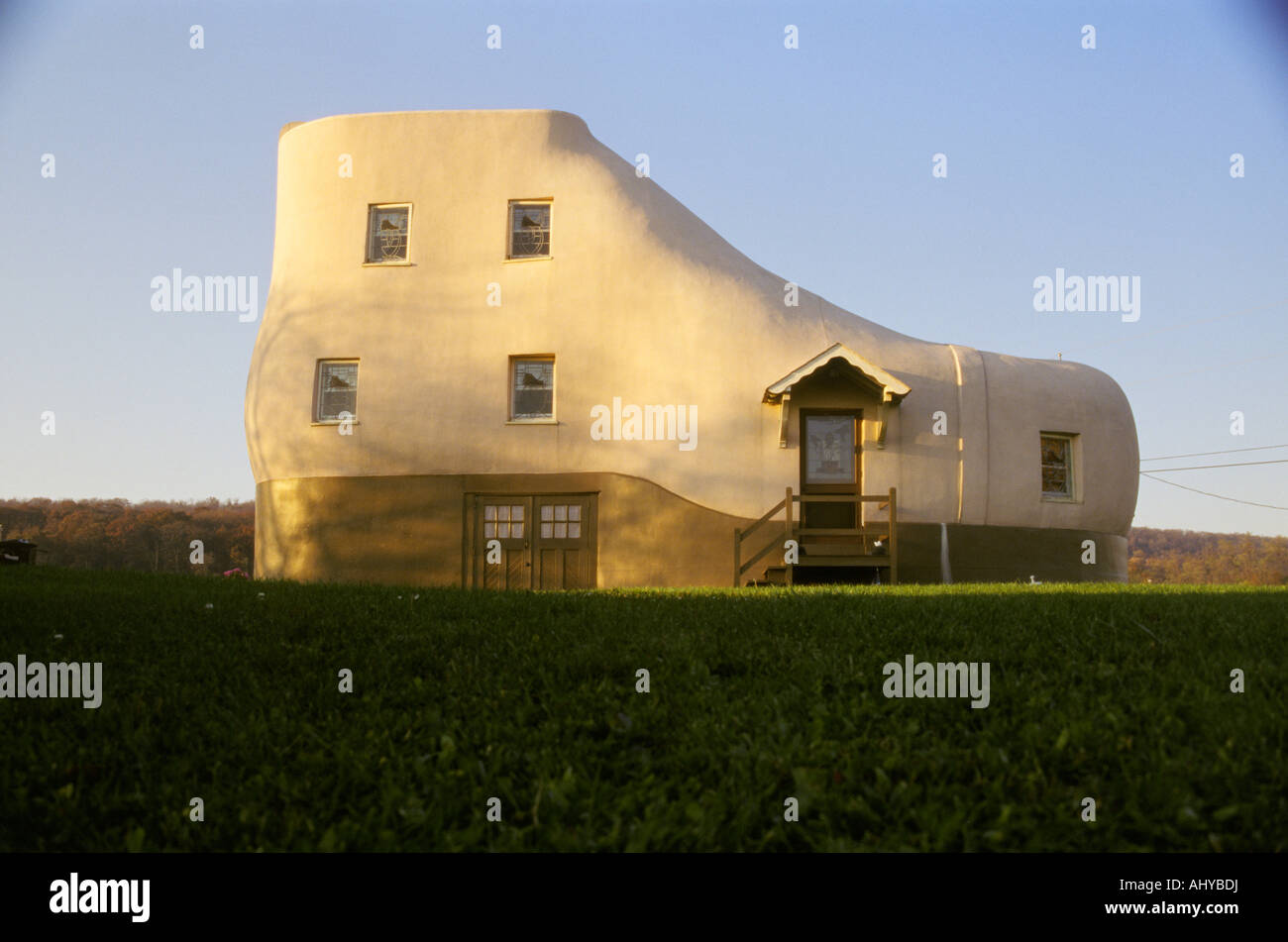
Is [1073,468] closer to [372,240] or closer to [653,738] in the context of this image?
[372,240]

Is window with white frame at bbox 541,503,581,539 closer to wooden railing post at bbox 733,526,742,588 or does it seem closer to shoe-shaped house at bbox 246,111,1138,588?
shoe-shaped house at bbox 246,111,1138,588

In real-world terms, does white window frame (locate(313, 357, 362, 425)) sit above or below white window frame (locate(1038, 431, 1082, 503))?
above

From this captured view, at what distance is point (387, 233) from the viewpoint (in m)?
19.8

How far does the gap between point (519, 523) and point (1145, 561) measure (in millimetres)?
40340

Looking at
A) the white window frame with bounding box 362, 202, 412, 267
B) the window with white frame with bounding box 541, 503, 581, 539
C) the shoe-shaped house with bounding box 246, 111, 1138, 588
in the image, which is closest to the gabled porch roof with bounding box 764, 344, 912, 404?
the shoe-shaped house with bounding box 246, 111, 1138, 588

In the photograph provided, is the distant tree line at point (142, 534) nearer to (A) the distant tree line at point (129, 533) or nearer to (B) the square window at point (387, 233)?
(A) the distant tree line at point (129, 533)

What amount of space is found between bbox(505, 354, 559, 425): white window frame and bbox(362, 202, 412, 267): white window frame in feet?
9.86

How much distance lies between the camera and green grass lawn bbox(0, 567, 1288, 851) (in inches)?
168

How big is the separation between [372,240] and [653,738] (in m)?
16.7

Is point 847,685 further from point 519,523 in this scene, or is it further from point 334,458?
point 334,458

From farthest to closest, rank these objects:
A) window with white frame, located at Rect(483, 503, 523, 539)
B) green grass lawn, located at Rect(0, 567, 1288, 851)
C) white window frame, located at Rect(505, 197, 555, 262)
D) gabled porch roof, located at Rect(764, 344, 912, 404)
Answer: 1. white window frame, located at Rect(505, 197, 555, 262)
2. window with white frame, located at Rect(483, 503, 523, 539)
3. gabled porch roof, located at Rect(764, 344, 912, 404)
4. green grass lawn, located at Rect(0, 567, 1288, 851)

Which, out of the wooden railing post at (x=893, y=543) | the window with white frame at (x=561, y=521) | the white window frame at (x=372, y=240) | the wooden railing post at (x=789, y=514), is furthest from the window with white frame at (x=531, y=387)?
the wooden railing post at (x=893, y=543)

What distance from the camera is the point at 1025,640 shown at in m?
7.03
